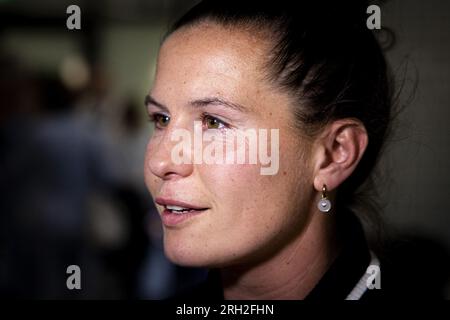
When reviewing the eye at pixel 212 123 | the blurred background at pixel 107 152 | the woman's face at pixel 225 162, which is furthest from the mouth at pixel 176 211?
the blurred background at pixel 107 152

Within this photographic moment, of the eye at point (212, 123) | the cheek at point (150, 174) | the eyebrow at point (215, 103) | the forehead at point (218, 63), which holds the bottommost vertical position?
the cheek at point (150, 174)

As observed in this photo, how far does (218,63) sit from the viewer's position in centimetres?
84

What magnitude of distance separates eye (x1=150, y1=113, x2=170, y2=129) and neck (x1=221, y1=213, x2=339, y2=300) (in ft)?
0.97

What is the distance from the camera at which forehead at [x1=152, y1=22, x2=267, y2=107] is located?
0.83 metres

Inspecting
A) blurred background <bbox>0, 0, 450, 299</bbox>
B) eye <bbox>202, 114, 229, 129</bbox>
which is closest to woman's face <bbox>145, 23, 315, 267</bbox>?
eye <bbox>202, 114, 229, 129</bbox>

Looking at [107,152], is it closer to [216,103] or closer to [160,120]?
[160,120]

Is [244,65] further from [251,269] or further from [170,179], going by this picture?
[251,269]

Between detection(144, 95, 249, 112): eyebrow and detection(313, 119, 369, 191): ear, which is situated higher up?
detection(144, 95, 249, 112): eyebrow

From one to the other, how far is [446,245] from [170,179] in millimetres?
928

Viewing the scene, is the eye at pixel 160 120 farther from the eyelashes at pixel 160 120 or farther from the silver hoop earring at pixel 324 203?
the silver hoop earring at pixel 324 203

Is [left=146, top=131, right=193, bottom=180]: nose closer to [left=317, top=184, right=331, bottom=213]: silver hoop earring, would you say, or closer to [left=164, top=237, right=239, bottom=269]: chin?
[left=164, top=237, right=239, bottom=269]: chin

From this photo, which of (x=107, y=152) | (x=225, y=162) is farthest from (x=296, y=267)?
(x=107, y=152)

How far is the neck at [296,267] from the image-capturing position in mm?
915

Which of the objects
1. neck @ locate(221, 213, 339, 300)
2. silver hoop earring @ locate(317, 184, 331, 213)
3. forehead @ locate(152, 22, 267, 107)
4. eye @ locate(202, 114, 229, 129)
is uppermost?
forehead @ locate(152, 22, 267, 107)
